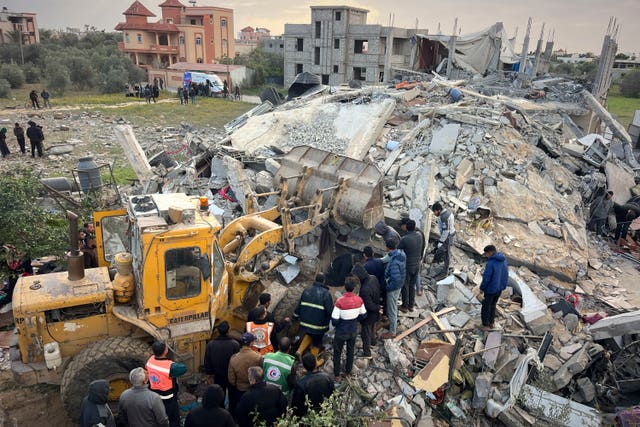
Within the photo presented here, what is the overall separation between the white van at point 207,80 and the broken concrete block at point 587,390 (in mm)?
32116

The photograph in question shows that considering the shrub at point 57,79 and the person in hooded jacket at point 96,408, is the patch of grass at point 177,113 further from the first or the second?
the person in hooded jacket at point 96,408

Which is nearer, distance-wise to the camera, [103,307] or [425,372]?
[103,307]

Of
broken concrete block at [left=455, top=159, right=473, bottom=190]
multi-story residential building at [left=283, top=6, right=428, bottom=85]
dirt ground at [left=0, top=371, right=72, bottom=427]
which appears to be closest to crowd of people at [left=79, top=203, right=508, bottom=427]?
dirt ground at [left=0, top=371, right=72, bottom=427]

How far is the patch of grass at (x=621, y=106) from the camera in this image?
31.9m

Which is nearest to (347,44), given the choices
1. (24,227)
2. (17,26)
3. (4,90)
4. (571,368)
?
(4,90)

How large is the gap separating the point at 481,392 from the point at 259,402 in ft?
9.97

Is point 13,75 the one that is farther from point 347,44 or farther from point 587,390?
point 587,390

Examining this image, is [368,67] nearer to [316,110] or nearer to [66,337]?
[316,110]

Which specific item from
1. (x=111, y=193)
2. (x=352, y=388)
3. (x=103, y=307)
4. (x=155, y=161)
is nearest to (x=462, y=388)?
(x=352, y=388)

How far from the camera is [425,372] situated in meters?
5.76

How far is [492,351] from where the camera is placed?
20.6 feet

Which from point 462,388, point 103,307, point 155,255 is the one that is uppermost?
point 155,255

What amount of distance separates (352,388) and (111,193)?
8488mm

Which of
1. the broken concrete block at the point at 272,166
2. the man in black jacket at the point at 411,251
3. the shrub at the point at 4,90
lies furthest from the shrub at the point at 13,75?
the man in black jacket at the point at 411,251
